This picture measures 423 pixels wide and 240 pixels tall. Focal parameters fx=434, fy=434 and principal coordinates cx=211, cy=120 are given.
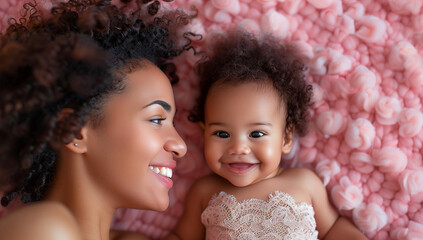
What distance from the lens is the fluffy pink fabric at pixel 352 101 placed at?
1.50 m

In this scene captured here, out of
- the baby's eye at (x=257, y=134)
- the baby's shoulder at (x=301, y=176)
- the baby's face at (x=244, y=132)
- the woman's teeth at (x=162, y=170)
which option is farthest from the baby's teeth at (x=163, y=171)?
the baby's shoulder at (x=301, y=176)

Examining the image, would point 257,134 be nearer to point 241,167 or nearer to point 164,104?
point 241,167

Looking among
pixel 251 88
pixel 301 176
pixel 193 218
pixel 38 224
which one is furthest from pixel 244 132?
pixel 38 224

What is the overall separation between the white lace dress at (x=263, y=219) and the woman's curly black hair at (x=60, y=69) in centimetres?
54

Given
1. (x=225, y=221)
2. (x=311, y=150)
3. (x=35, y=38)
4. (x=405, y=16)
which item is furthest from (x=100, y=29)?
(x=405, y=16)

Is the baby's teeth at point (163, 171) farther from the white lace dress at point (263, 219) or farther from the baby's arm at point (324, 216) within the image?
the baby's arm at point (324, 216)

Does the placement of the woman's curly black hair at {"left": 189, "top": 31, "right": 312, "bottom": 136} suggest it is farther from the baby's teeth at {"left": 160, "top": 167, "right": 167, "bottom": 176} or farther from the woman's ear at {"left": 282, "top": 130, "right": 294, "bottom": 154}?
the baby's teeth at {"left": 160, "top": 167, "right": 167, "bottom": 176}

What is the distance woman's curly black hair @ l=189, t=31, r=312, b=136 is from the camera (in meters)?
1.46

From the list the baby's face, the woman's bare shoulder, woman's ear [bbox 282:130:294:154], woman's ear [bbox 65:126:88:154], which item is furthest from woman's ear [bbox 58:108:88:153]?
woman's ear [bbox 282:130:294:154]

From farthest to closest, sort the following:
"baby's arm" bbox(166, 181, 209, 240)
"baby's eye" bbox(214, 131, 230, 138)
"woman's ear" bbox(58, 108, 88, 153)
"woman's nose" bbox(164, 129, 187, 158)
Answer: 1. "baby's arm" bbox(166, 181, 209, 240)
2. "baby's eye" bbox(214, 131, 230, 138)
3. "woman's nose" bbox(164, 129, 187, 158)
4. "woman's ear" bbox(58, 108, 88, 153)

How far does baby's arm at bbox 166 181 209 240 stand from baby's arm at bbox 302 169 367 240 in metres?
0.39

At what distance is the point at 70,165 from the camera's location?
51.1 inches

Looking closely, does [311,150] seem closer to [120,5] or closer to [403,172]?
[403,172]

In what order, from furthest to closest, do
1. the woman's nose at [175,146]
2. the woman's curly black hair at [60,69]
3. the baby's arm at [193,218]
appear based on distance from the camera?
the baby's arm at [193,218] → the woman's nose at [175,146] → the woman's curly black hair at [60,69]
